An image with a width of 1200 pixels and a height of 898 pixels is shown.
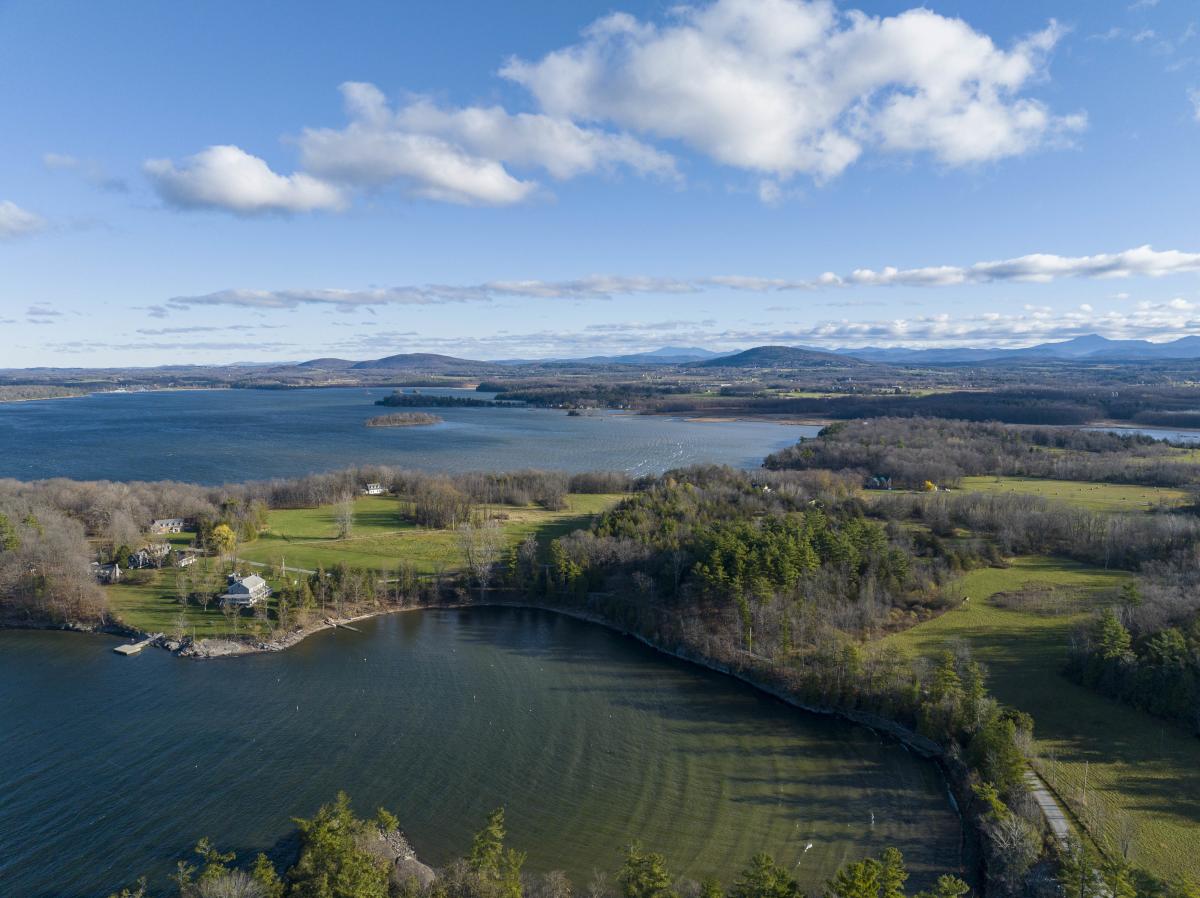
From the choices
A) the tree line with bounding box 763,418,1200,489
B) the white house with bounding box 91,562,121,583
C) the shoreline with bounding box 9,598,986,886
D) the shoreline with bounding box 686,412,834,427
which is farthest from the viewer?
the shoreline with bounding box 686,412,834,427

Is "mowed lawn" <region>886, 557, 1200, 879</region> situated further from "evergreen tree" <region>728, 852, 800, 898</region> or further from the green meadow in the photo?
the green meadow

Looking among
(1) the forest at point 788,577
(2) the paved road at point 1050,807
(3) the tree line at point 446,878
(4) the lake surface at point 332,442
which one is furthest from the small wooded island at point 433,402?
(2) the paved road at point 1050,807

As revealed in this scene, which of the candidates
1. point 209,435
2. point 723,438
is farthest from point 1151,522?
point 209,435

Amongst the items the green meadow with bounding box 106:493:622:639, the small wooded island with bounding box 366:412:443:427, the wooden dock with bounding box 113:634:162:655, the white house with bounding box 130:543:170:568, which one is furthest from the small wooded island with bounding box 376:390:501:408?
the wooden dock with bounding box 113:634:162:655

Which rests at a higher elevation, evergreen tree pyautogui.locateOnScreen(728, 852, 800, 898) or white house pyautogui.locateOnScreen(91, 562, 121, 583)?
white house pyautogui.locateOnScreen(91, 562, 121, 583)

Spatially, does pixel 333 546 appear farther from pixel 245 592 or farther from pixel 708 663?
pixel 708 663

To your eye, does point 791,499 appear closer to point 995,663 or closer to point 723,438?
point 995,663
